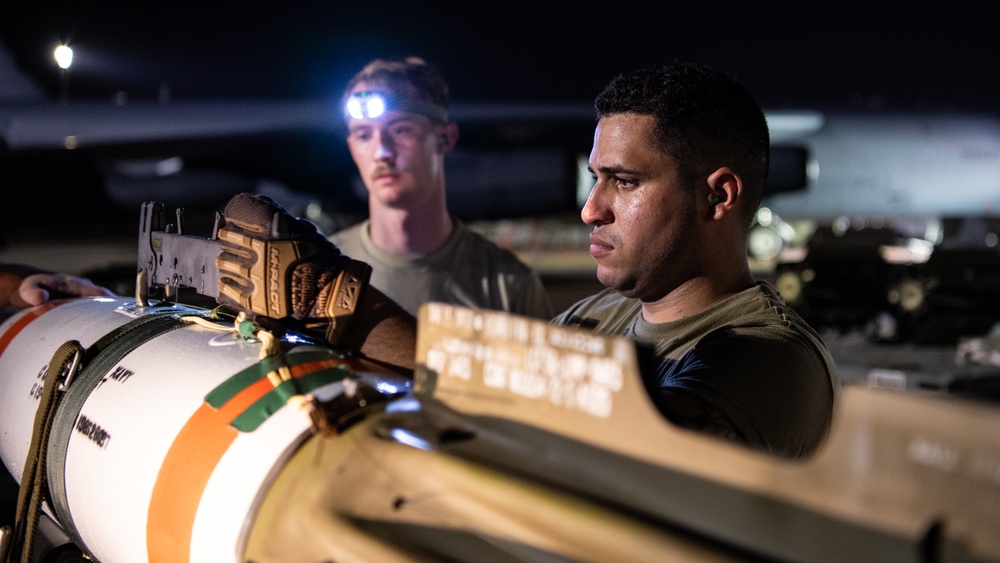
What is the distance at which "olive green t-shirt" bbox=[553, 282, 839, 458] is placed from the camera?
4.80ft

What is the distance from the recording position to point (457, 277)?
325 centimetres

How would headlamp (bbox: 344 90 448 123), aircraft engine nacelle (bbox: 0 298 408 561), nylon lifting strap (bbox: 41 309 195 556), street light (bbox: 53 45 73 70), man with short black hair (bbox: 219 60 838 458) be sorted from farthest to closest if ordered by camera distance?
headlamp (bbox: 344 90 448 123) < street light (bbox: 53 45 73 70) < nylon lifting strap (bbox: 41 309 195 556) < man with short black hair (bbox: 219 60 838 458) < aircraft engine nacelle (bbox: 0 298 408 561)

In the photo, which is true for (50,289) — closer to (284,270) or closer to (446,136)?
(284,270)

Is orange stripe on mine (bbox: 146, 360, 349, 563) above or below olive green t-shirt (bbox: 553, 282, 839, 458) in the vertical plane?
below

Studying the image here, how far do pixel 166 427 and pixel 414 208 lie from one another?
5.81 ft

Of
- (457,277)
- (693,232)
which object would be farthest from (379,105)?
(693,232)

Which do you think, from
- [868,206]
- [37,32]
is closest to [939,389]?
[868,206]

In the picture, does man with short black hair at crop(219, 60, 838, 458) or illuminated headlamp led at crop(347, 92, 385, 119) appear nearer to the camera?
man with short black hair at crop(219, 60, 838, 458)

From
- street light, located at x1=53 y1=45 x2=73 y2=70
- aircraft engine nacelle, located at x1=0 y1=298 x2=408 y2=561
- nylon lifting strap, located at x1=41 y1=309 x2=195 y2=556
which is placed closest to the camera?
aircraft engine nacelle, located at x1=0 y1=298 x2=408 y2=561

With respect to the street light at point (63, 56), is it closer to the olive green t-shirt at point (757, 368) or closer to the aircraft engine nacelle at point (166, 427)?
the aircraft engine nacelle at point (166, 427)

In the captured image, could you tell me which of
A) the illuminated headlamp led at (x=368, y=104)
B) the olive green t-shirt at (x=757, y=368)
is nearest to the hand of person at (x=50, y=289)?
the illuminated headlamp led at (x=368, y=104)

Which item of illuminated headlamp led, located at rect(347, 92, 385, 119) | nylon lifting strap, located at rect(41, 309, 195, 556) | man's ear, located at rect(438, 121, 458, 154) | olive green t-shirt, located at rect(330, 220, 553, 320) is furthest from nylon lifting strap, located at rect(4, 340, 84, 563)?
man's ear, located at rect(438, 121, 458, 154)

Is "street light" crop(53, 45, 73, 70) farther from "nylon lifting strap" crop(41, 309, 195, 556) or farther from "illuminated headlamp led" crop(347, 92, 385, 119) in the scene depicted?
"nylon lifting strap" crop(41, 309, 195, 556)

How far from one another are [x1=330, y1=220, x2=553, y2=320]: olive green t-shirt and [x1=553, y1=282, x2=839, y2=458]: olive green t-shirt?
4.39ft
